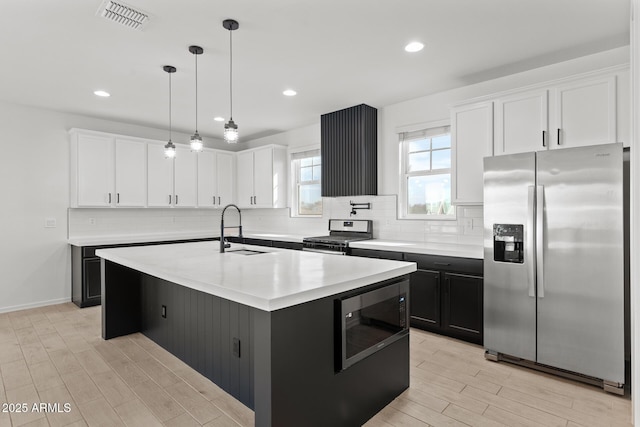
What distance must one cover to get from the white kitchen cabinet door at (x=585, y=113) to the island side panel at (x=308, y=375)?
7.75 feet

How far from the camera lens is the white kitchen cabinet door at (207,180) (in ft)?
19.9

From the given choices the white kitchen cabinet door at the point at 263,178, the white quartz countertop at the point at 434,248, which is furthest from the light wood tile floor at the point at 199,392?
the white kitchen cabinet door at the point at 263,178

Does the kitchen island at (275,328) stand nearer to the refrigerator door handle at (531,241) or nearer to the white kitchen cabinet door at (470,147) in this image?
the refrigerator door handle at (531,241)

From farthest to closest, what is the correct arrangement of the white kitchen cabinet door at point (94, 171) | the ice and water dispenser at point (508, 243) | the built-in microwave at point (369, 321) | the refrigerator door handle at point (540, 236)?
1. the white kitchen cabinet door at point (94, 171)
2. the ice and water dispenser at point (508, 243)
3. the refrigerator door handle at point (540, 236)
4. the built-in microwave at point (369, 321)

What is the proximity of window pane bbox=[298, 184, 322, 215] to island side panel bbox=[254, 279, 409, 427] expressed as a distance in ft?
12.0

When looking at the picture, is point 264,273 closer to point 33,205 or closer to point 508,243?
point 508,243

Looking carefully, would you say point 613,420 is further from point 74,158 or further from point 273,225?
point 74,158

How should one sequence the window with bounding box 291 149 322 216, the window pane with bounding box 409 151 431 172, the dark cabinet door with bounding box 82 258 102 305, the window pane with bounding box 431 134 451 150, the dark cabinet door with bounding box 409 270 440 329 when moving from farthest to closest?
the window with bounding box 291 149 322 216, the dark cabinet door with bounding box 82 258 102 305, the window pane with bounding box 409 151 431 172, the window pane with bounding box 431 134 451 150, the dark cabinet door with bounding box 409 270 440 329

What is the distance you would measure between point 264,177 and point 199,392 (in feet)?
13.3

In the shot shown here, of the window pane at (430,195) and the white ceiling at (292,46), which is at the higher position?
the white ceiling at (292,46)

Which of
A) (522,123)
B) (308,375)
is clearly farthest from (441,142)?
(308,375)

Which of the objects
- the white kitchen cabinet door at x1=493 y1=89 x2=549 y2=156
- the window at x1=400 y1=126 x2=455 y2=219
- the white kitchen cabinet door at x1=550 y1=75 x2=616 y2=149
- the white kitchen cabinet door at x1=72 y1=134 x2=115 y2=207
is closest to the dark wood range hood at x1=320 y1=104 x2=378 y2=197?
the window at x1=400 y1=126 x2=455 y2=219

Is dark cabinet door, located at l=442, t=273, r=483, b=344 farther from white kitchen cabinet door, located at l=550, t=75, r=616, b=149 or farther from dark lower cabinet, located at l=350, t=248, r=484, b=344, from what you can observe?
white kitchen cabinet door, located at l=550, t=75, r=616, b=149

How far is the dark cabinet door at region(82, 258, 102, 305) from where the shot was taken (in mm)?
4586
